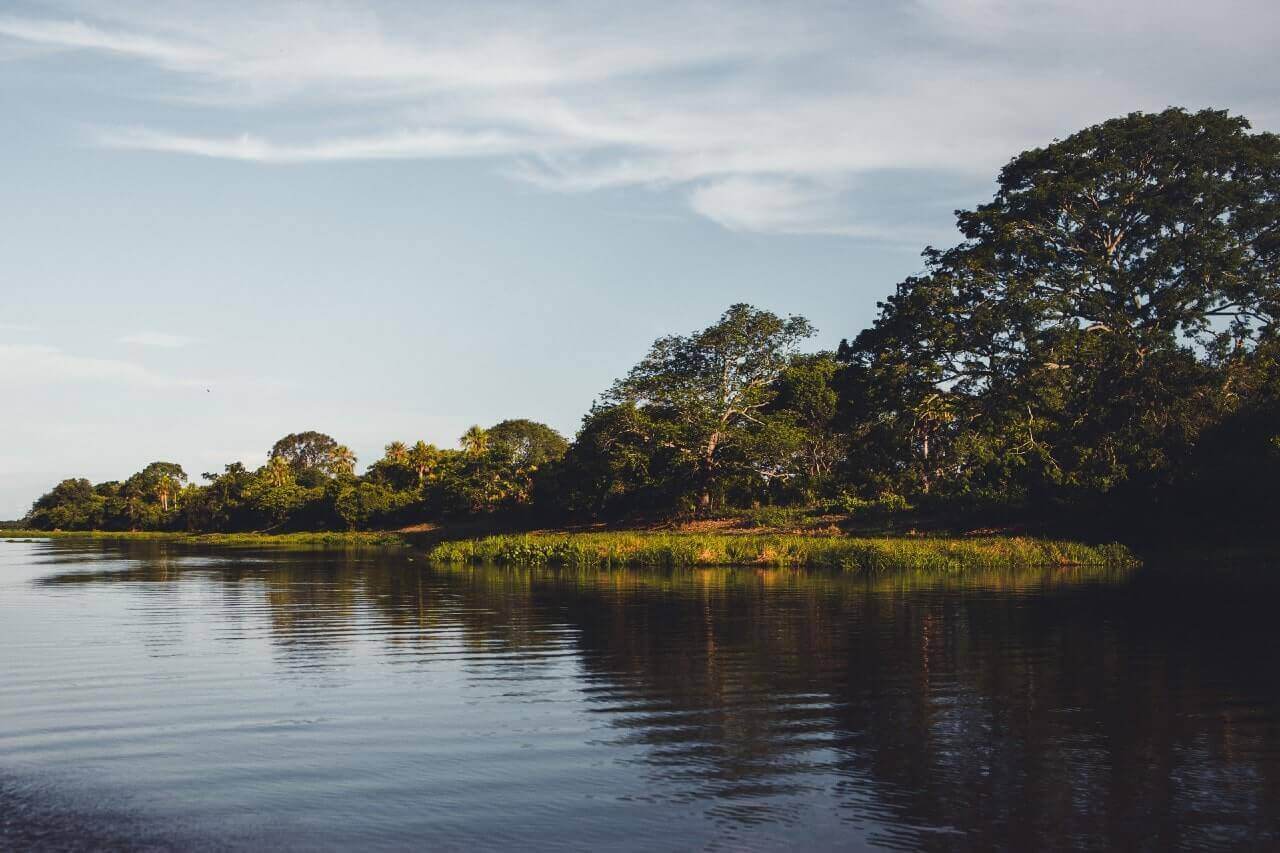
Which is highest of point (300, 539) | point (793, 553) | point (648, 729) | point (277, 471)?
point (277, 471)

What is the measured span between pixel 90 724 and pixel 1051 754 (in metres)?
11.6

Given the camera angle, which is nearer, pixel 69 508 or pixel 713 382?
pixel 713 382

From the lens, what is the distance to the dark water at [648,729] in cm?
921

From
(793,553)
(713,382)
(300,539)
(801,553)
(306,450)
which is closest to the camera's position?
(801,553)

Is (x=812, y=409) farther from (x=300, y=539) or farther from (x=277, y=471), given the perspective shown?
(x=277, y=471)

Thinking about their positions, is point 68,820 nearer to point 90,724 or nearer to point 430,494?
point 90,724

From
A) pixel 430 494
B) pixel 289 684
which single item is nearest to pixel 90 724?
pixel 289 684

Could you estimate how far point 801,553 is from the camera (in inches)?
1858

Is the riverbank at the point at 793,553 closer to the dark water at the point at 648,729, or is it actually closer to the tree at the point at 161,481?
the dark water at the point at 648,729

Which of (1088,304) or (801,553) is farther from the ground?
(1088,304)

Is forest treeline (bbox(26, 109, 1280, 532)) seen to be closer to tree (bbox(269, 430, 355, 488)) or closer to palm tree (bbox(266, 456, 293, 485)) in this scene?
palm tree (bbox(266, 456, 293, 485))

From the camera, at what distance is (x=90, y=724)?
44.2ft

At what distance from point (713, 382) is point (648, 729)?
60.8 metres

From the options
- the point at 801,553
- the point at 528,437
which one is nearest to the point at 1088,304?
the point at 801,553
